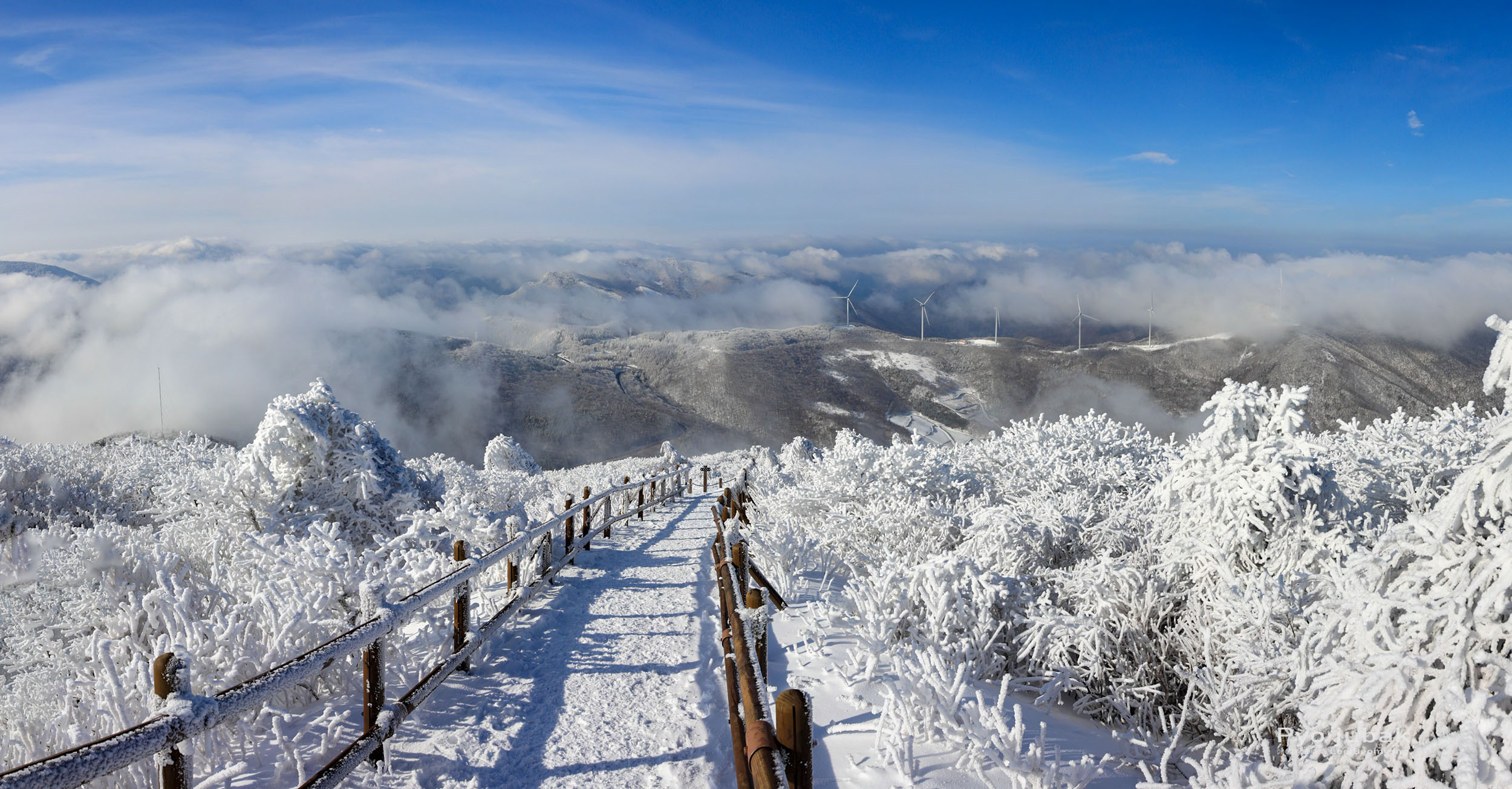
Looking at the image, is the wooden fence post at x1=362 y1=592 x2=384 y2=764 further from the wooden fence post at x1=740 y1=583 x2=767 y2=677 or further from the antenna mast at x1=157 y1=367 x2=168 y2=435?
the antenna mast at x1=157 y1=367 x2=168 y2=435

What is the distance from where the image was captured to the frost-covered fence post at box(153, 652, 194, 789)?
8.25ft

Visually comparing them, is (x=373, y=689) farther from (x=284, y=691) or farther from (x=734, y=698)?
(x=734, y=698)

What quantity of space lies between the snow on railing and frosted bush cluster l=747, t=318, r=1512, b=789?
278 cm

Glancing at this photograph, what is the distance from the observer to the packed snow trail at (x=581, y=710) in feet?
12.3

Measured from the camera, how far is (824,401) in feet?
540

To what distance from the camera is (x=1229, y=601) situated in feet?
17.2

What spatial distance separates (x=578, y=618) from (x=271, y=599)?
8.99 feet

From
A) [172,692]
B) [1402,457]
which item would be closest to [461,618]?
[172,692]

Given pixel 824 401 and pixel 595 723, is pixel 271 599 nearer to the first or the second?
pixel 595 723

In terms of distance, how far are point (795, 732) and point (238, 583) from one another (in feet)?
20.2

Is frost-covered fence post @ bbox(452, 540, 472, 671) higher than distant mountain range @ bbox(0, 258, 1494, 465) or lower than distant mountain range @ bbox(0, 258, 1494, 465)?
higher

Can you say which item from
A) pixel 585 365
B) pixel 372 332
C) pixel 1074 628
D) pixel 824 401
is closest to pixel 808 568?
pixel 1074 628

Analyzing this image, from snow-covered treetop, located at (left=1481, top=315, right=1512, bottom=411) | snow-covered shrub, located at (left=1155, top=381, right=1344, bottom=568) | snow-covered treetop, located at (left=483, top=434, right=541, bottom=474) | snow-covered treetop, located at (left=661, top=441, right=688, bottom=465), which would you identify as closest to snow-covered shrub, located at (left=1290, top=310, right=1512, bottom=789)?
snow-covered treetop, located at (left=1481, top=315, right=1512, bottom=411)

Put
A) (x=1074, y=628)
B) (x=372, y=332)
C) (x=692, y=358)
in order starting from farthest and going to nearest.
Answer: (x=692, y=358) → (x=372, y=332) → (x=1074, y=628)
